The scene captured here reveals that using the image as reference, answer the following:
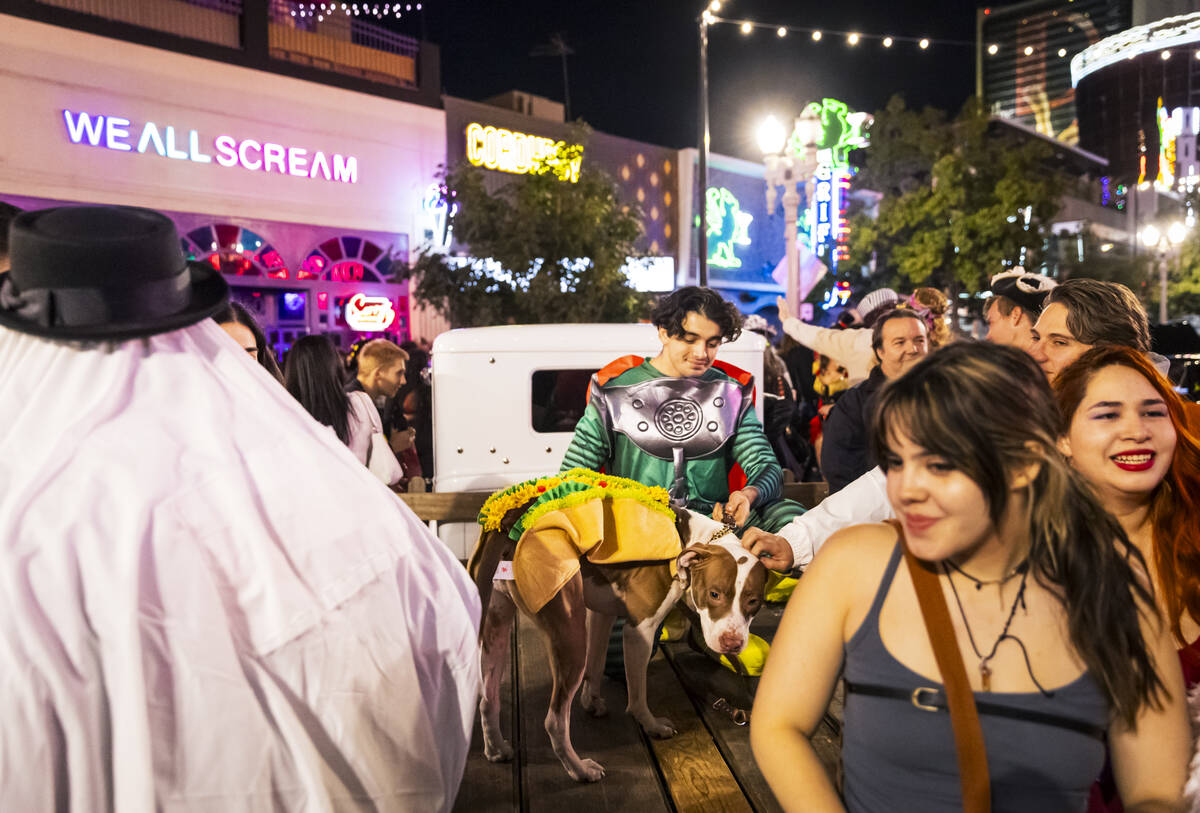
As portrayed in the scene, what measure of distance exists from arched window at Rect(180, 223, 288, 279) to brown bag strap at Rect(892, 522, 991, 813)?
17807 millimetres

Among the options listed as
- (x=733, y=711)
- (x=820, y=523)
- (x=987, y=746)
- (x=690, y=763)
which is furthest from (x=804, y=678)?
(x=733, y=711)

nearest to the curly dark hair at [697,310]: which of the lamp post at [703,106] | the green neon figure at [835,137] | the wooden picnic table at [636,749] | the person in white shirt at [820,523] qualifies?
the person in white shirt at [820,523]

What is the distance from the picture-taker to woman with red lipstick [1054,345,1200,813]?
2193mm

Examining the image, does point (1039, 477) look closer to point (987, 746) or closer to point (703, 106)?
point (987, 746)

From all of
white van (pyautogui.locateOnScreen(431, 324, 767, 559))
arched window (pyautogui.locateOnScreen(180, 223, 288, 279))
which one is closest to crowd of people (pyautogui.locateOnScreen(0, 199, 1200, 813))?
white van (pyautogui.locateOnScreen(431, 324, 767, 559))

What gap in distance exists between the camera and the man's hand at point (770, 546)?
331 cm

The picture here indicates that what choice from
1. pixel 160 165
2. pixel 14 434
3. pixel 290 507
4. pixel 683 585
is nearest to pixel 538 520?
pixel 683 585

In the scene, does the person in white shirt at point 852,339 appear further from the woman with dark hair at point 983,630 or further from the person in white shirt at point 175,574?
the person in white shirt at point 175,574

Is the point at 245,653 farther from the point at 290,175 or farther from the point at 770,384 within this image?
the point at 290,175

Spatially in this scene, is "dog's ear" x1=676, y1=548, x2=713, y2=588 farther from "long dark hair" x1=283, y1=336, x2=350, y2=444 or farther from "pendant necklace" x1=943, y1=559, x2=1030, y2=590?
"long dark hair" x1=283, y1=336, x2=350, y2=444

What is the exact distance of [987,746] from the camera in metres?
Answer: 1.58

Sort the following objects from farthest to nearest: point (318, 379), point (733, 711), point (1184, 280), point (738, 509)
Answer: point (1184, 280) → point (318, 379) → point (733, 711) → point (738, 509)

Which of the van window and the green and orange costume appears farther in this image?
the van window

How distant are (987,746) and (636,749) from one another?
8.74 ft
